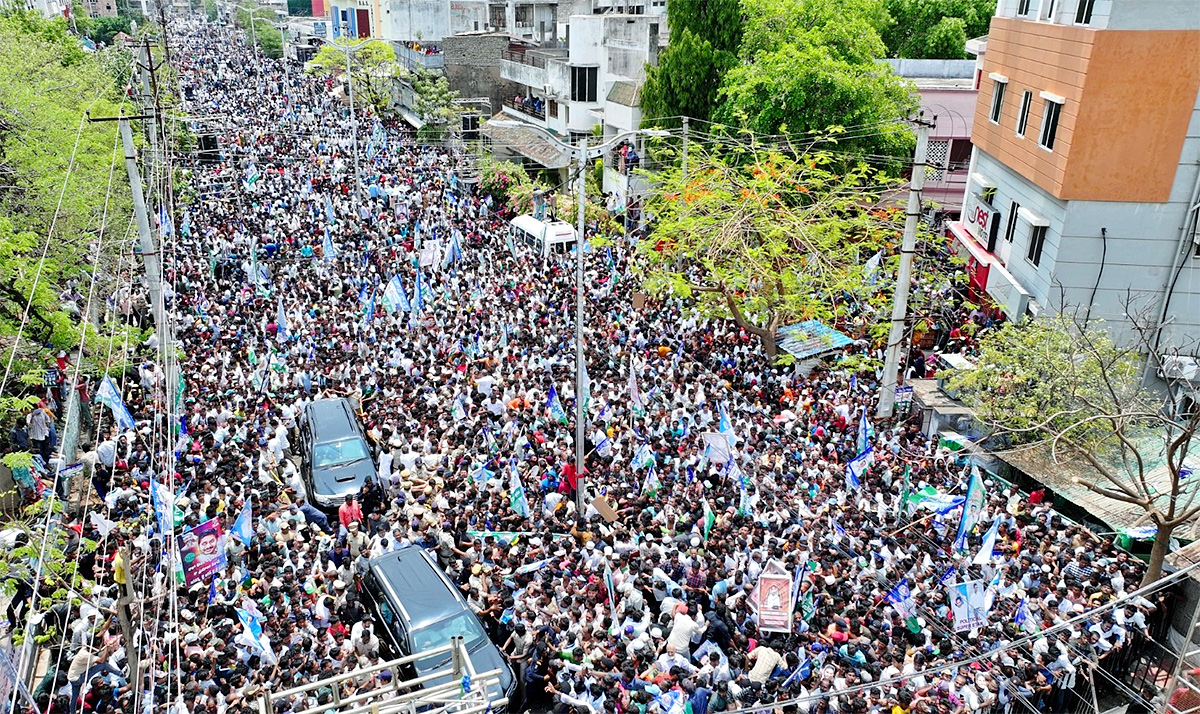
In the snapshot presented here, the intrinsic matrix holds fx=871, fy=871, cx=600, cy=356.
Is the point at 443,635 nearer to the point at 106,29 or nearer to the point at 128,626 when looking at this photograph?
the point at 128,626

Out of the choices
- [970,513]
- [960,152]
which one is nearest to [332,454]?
[970,513]

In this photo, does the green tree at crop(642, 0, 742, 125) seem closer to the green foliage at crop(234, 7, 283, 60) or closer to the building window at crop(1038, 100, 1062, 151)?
the building window at crop(1038, 100, 1062, 151)

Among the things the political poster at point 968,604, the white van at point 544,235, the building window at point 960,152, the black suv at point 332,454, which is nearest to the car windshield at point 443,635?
the black suv at point 332,454

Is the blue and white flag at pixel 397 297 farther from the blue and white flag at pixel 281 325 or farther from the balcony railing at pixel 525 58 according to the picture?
the balcony railing at pixel 525 58

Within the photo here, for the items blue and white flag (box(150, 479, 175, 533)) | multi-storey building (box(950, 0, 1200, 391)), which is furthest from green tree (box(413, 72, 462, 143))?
blue and white flag (box(150, 479, 175, 533))

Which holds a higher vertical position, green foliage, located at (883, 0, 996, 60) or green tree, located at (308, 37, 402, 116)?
green foliage, located at (883, 0, 996, 60)

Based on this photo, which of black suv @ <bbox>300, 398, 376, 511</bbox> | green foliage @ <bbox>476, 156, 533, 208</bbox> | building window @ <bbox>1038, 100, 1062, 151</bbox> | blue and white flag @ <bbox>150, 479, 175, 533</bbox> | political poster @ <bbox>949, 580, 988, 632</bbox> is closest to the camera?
political poster @ <bbox>949, 580, 988, 632</bbox>

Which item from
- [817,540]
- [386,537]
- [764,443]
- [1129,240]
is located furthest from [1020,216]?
[386,537]
